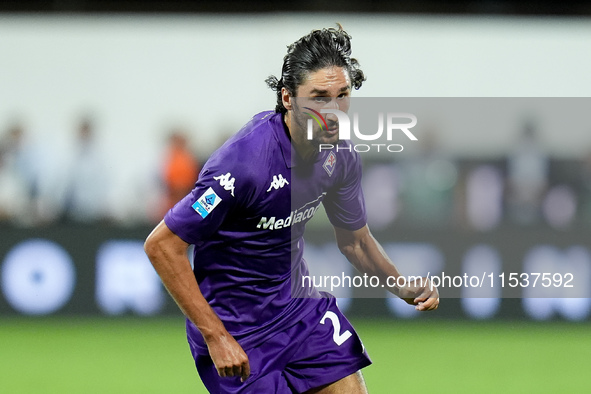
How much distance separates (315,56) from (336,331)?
128 centimetres

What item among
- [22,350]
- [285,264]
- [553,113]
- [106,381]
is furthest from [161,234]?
[553,113]

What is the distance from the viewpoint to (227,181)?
404 centimetres

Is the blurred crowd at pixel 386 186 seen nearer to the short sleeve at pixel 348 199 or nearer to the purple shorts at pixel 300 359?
the short sleeve at pixel 348 199

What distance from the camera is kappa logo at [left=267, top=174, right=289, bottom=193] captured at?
4215 mm

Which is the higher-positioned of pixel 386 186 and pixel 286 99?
pixel 286 99

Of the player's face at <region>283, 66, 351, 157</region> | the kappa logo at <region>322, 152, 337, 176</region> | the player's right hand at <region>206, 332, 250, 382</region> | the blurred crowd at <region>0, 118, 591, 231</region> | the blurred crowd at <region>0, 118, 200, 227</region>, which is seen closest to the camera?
the player's right hand at <region>206, 332, 250, 382</region>

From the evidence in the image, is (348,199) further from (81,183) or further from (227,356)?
(81,183)

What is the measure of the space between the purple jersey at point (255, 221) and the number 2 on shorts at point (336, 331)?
93 mm

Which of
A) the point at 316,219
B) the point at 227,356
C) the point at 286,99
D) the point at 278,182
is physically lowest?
the point at 316,219

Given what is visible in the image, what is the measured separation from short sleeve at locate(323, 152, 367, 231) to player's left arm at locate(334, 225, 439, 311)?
2.1 inches

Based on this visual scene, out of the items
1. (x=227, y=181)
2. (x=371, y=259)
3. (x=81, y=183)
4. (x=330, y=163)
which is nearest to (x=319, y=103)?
(x=330, y=163)

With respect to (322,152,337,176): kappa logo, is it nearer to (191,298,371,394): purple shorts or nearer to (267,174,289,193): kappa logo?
(267,174,289,193): kappa logo

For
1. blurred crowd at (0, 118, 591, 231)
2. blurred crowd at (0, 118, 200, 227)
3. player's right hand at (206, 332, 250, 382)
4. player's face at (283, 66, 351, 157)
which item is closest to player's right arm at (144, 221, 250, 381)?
player's right hand at (206, 332, 250, 382)

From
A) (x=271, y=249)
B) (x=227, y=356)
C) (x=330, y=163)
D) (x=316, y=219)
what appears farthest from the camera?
(x=316, y=219)
